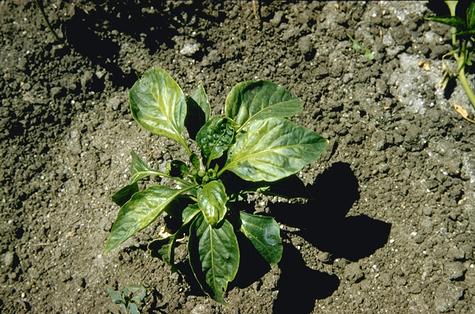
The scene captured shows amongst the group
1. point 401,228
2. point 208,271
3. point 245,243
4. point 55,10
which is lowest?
point 401,228

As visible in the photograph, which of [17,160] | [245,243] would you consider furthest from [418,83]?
[17,160]

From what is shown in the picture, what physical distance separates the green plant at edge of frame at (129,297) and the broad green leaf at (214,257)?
61 centimetres

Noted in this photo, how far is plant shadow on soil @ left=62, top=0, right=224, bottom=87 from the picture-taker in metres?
2.67

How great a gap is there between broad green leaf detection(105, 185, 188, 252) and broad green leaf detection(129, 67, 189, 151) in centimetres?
28

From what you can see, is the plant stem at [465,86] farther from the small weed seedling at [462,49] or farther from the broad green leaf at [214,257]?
the broad green leaf at [214,257]

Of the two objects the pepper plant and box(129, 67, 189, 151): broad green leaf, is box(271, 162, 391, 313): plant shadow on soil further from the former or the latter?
box(129, 67, 189, 151): broad green leaf

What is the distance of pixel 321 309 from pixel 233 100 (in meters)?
1.19

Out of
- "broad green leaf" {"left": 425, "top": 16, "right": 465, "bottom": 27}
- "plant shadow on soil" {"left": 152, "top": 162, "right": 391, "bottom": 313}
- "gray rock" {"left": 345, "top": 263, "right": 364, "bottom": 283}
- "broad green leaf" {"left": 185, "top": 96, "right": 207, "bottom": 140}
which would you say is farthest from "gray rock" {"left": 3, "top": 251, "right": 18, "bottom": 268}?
"broad green leaf" {"left": 425, "top": 16, "right": 465, "bottom": 27}

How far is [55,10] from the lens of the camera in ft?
8.77

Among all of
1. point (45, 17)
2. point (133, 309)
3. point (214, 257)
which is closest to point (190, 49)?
point (45, 17)

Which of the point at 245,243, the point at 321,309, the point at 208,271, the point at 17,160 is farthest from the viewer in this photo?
the point at 17,160

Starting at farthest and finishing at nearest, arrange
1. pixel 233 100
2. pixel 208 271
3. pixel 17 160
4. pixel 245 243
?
pixel 17 160 < pixel 245 243 < pixel 233 100 < pixel 208 271

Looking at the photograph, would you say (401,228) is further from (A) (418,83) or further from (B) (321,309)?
(A) (418,83)

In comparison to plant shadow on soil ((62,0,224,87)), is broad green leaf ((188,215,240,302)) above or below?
below
